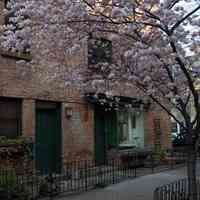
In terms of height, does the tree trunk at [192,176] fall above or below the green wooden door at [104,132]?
below

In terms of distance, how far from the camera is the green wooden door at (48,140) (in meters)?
13.1

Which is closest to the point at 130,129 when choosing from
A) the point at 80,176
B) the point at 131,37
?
the point at 80,176

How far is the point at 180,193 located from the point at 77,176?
4251 mm

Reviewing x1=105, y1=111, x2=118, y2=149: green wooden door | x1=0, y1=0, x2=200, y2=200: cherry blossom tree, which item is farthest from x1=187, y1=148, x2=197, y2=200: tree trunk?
x1=105, y1=111, x2=118, y2=149: green wooden door

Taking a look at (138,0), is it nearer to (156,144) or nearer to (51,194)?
(51,194)

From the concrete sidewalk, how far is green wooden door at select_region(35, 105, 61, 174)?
238cm

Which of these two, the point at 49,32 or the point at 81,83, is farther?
the point at 81,83

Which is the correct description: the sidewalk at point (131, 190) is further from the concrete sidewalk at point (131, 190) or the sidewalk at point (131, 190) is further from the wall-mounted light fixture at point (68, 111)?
the wall-mounted light fixture at point (68, 111)

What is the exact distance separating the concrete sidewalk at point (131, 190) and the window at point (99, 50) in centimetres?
330

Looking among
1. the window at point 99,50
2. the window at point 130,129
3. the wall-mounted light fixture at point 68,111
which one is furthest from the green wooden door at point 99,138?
the window at point 99,50

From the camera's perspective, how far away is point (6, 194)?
9391mm

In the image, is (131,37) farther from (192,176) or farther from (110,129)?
(110,129)

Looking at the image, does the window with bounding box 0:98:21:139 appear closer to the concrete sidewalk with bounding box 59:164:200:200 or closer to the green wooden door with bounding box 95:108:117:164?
the concrete sidewalk with bounding box 59:164:200:200

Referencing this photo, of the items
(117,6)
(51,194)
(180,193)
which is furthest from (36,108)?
(117,6)
